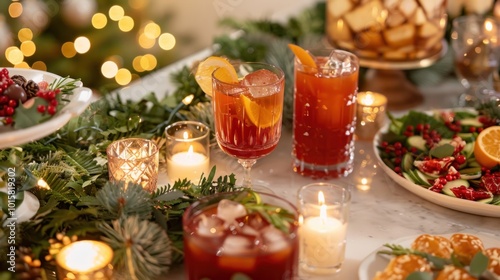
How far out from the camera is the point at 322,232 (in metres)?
0.98

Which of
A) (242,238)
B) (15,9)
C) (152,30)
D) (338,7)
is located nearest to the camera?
(242,238)

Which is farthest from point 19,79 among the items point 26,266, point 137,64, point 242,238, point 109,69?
point 137,64

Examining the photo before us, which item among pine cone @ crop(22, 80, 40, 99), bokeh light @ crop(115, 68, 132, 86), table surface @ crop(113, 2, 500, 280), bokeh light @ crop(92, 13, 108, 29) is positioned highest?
pine cone @ crop(22, 80, 40, 99)

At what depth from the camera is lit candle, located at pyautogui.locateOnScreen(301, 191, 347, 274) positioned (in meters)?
0.98

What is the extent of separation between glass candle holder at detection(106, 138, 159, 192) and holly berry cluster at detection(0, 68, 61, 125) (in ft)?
0.56

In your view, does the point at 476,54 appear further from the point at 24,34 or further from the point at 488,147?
the point at 24,34

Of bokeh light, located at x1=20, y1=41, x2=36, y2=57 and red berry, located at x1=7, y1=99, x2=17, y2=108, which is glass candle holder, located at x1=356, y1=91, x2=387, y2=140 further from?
bokeh light, located at x1=20, y1=41, x2=36, y2=57

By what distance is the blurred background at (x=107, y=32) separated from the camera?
2.28 metres

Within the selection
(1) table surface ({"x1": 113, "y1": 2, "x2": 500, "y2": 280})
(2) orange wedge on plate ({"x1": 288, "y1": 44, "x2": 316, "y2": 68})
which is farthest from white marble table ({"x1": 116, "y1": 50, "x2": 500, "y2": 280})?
(2) orange wedge on plate ({"x1": 288, "y1": 44, "x2": 316, "y2": 68})

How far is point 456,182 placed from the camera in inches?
46.7

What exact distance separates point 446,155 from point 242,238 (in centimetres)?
54

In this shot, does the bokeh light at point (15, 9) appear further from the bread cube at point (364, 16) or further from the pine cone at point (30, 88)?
the pine cone at point (30, 88)

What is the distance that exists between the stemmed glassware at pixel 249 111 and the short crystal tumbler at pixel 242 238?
230 millimetres

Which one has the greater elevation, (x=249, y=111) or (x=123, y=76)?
(x=249, y=111)
